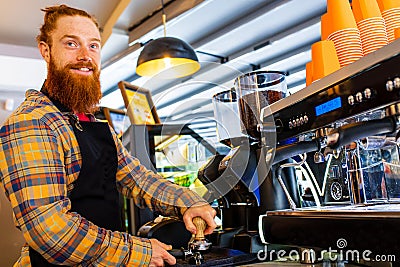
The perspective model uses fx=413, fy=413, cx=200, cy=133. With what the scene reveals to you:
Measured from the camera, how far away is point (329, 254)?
98cm

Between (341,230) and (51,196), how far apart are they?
0.66 meters

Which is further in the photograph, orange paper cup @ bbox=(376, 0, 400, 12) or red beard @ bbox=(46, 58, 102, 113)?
red beard @ bbox=(46, 58, 102, 113)

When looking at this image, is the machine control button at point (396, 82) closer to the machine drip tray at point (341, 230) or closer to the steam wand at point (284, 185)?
the machine drip tray at point (341, 230)

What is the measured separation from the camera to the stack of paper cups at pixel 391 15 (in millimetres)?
967

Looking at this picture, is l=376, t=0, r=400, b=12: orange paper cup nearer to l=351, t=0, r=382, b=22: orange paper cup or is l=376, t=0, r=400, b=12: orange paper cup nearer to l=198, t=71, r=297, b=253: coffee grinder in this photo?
l=351, t=0, r=382, b=22: orange paper cup

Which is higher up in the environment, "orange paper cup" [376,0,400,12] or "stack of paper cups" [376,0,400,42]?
"orange paper cup" [376,0,400,12]

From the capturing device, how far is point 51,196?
0.99m

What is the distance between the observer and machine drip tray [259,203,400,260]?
0.69 metres

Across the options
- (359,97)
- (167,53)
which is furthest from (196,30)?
(359,97)

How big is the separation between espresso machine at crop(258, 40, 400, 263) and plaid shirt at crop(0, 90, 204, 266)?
319 millimetres

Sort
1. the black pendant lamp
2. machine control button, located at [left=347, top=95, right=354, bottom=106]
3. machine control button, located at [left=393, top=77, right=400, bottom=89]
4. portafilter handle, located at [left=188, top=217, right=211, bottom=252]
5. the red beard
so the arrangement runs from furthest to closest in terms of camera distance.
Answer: the black pendant lamp
the red beard
portafilter handle, located at [left=188, top=217, right=211, bottom=252]
machine control button, located at [left=347, top=95, right=354, bottom=106]
machine control button, located at [left=393, top=77, right=400, bottom=89]

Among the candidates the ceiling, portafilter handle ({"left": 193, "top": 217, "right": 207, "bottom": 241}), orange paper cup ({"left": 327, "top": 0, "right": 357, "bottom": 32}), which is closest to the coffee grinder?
portafilter handle ({"left": 193, "top": 217, "right": 207, "bottom": 241})

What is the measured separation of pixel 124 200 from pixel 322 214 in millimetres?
1597

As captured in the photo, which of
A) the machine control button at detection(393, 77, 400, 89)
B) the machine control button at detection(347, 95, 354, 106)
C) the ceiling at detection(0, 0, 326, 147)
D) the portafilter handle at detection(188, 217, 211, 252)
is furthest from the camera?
the ceiling at detection(0, 0, 326, 147)
